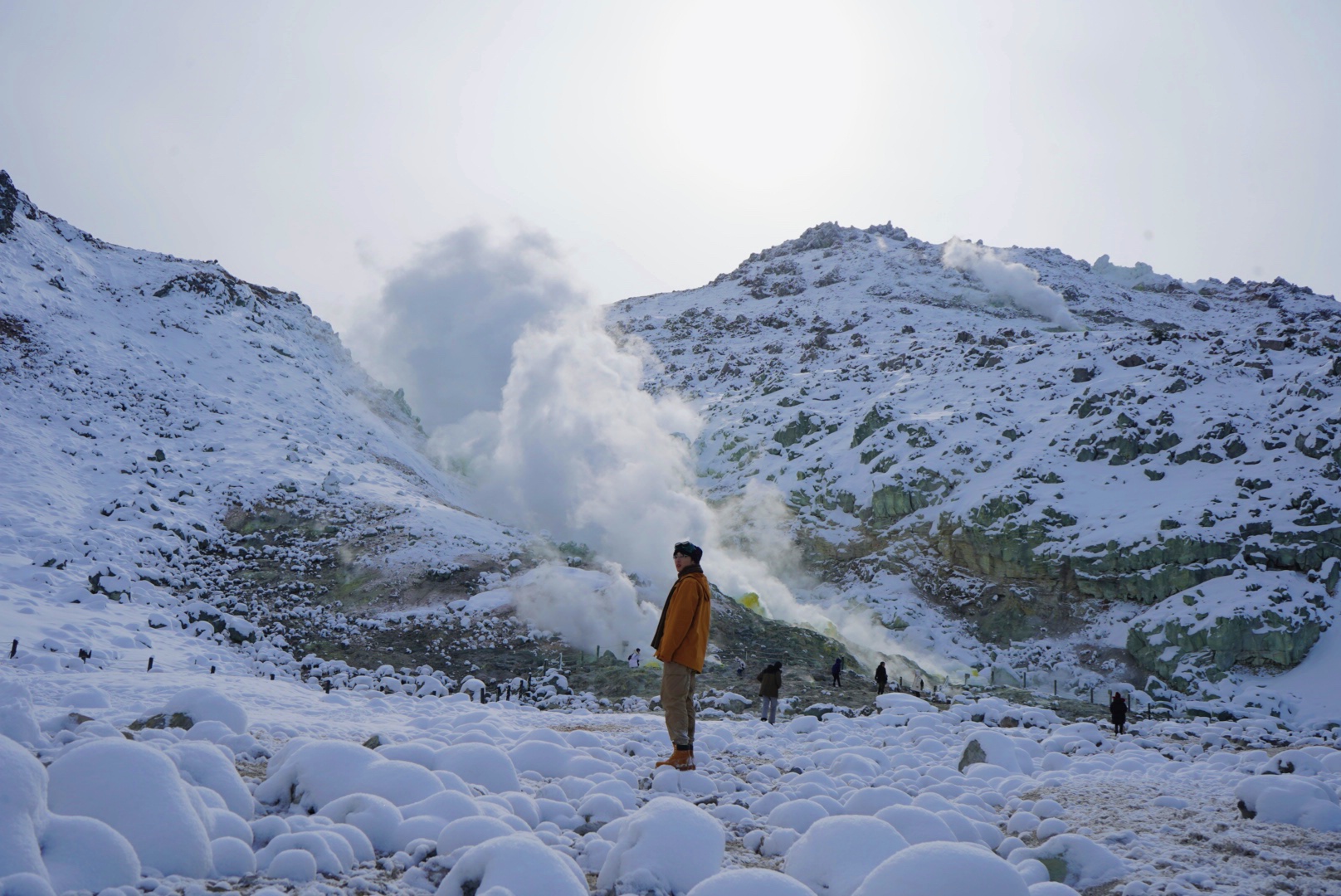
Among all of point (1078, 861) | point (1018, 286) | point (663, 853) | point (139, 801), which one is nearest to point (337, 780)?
point (139, 801)

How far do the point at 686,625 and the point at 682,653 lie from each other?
0.76 ft

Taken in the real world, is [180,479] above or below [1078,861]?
above

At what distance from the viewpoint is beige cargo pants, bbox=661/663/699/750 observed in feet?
20.9

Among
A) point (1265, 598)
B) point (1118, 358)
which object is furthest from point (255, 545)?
point (1118, 358)

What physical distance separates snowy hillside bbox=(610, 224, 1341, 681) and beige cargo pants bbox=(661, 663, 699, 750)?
25339mm

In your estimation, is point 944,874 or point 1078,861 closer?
point 944,874

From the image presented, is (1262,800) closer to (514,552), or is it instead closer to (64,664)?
(64,664)

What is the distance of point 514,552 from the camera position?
23.1 meters

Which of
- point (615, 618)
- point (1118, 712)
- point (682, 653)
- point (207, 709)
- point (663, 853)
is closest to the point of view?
point (663, 853)

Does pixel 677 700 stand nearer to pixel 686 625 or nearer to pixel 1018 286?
pixel 686 625

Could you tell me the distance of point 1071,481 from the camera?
3419 centimetres

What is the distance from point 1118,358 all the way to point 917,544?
1889cm

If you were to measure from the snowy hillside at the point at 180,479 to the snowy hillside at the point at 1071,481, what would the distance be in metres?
19.8

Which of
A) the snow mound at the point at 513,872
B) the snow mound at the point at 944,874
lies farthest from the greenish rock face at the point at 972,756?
the snow mound at the point at 513,872
